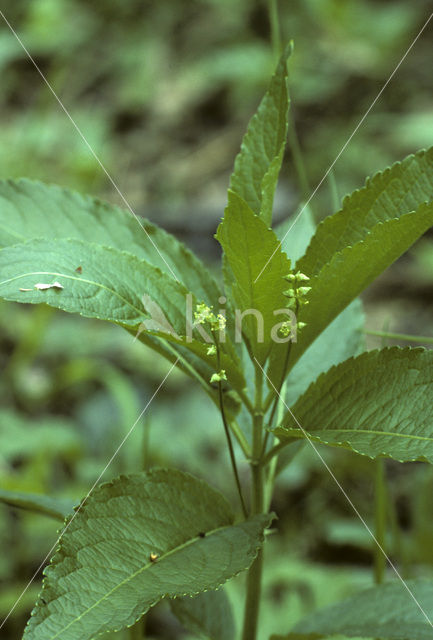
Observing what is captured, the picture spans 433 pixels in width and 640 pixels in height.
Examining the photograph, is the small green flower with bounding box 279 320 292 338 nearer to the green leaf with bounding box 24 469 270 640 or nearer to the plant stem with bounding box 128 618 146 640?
the green leaf with bounding box 24 469 270 640

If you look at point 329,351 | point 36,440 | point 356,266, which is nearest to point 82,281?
point 356,266

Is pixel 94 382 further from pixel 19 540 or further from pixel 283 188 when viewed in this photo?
pixel 283 188

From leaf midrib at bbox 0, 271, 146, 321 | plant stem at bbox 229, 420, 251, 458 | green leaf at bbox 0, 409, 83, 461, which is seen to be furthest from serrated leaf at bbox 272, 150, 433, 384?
green leaf at bbox 0, 409, 83, 461

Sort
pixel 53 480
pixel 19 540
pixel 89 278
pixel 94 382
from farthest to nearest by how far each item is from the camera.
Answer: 1. pixel 94 382
2. pixel 53 480
3. pixel 19 540
4. pixel 89 278

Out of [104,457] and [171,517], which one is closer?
[171,517]

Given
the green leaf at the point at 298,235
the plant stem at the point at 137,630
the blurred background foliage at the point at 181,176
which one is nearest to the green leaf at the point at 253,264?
the green leaf at the point at 298,235

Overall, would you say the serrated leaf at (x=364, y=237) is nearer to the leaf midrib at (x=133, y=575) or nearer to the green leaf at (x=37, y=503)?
the leaf midrib at (x=133, y=575)

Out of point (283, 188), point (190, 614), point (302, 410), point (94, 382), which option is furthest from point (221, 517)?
point (283, 188)

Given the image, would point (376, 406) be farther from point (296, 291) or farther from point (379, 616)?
point (379, 616)
